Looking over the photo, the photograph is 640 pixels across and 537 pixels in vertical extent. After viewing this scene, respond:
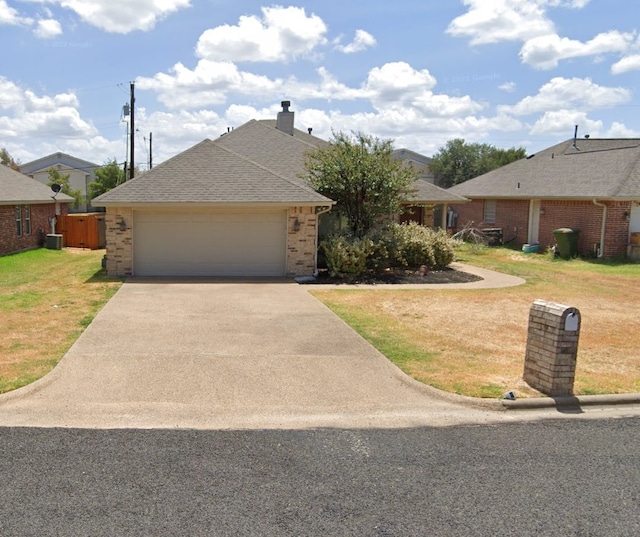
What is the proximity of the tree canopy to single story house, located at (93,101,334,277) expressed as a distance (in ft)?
151

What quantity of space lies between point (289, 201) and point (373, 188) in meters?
3.05

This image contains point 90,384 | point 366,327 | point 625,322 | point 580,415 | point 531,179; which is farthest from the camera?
point 531,179

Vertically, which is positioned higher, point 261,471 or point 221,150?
point 221,150

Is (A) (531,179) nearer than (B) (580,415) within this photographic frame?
No

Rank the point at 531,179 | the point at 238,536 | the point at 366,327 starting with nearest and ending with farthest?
the point at 238,536 → the point at 366,327 → the point at 531,179

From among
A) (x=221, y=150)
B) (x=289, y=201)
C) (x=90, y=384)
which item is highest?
(x=221, y=150)

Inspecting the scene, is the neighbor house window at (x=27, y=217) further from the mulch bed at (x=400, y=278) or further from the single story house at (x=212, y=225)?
the mulch bed at (x=400, y=278)

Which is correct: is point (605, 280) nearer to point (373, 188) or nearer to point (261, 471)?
point (373, 188)

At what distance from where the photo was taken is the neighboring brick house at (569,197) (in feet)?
72.7

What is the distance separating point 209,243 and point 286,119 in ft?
40.2

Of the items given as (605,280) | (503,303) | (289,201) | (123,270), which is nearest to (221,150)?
(289,201)

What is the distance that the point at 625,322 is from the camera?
37.5 feet

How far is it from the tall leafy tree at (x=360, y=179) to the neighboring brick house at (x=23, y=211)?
40.6 ft

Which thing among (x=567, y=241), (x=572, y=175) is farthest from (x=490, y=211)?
(x=567, y=241)
